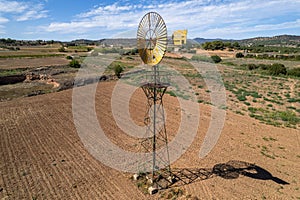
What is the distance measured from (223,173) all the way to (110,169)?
465cm

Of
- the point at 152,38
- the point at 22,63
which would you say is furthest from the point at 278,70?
the point at 22,63

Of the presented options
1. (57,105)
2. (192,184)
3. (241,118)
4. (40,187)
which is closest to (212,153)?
(192,184)

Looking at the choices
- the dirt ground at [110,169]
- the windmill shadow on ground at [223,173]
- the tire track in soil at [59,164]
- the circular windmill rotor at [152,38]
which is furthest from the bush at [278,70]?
the circular windmill rotor at [152,38]

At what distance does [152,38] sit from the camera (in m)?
7.35

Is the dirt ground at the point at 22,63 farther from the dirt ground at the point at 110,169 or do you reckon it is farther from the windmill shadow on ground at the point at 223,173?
the windmill shadow on ground at the point at 223,173

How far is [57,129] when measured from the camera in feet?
42.7

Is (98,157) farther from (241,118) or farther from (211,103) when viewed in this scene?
(211,103)

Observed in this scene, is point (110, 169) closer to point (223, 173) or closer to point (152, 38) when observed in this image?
point (223, 173)

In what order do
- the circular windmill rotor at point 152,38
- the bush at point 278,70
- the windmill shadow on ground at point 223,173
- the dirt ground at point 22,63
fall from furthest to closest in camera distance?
the dirt ground at point 22,63
the bush at point 278,70
the windmill shadow on ground at point 223,173
the circular windmill rotor at point 152,38

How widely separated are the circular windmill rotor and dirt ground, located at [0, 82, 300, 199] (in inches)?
187

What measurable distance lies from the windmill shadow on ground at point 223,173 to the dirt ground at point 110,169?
4 cm

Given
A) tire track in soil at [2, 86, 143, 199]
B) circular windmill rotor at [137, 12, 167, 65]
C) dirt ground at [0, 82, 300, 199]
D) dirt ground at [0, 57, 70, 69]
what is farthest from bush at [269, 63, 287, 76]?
dirt ground at [0, 57, 70, 69]

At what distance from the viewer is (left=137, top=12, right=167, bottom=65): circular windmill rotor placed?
6.93 meters

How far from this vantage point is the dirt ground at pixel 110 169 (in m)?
7.68
